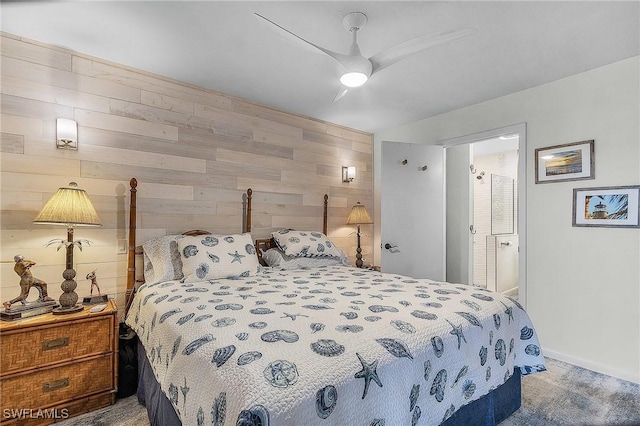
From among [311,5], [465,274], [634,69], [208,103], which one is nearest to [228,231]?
[208,103]

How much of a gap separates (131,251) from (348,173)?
2.63 metres

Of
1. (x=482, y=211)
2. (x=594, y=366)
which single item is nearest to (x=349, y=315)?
(x=594, y=366)

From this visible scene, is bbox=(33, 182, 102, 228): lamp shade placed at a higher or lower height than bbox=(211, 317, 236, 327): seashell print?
higher

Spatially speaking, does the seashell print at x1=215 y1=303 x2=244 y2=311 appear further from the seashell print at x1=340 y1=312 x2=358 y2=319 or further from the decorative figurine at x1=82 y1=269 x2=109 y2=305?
the decorative figurine at x1=82 y1=269 x2=109 y2=305

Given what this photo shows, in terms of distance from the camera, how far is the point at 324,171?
13.3ft

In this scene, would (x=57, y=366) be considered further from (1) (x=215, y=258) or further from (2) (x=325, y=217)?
(2) (x=325, y=217)

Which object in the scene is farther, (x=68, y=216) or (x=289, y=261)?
(x=289, y=261)

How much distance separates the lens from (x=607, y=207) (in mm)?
2617

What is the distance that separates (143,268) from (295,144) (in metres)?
2.04

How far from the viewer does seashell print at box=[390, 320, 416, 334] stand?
4.57ft

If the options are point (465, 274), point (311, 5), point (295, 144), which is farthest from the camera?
point (465, 274)

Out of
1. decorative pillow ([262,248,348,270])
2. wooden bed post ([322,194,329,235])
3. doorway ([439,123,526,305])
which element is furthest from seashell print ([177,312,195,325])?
doorway ([439,123,526,305])

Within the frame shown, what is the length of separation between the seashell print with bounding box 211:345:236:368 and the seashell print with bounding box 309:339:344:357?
30cm

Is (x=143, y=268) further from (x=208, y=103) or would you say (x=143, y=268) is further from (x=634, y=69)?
(x=634, y=69)
